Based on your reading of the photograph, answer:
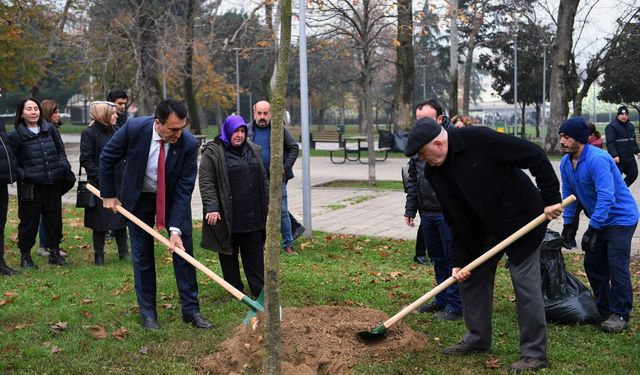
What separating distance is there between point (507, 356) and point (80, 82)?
55.8 metres

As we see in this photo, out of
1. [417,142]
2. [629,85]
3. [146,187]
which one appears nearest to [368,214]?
[146,187]

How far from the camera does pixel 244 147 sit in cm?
613

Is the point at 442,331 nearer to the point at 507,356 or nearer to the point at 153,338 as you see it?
the point at 507,356

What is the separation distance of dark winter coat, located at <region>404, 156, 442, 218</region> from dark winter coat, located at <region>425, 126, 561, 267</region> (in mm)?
1298

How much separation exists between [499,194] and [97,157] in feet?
15.4

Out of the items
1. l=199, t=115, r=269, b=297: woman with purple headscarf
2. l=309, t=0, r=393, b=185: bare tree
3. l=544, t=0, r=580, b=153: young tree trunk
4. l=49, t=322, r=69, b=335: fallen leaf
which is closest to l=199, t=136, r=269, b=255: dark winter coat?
l=199, t=115, r=269, b=297: woman with purple headscarf

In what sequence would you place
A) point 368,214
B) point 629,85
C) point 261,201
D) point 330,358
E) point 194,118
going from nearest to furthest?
point 330,358, point 261,201, point 368,214, point 194,118, point 629,85

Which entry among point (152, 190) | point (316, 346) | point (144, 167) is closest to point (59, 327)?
point (152, 190)

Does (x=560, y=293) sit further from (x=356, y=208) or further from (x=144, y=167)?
(x=356, y=208)

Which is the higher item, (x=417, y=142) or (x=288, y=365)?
(x=417, y=142)

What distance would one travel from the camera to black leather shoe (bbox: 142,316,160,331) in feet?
17.3

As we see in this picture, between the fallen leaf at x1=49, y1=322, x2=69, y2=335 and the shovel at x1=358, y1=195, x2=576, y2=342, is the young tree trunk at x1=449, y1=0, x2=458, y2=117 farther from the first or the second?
the fallen leaf at x1=49, y1=322, x2=69, y2=335

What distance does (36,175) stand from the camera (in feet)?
24.3

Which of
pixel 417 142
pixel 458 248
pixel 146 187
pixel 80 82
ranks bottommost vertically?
pixel 458 248
